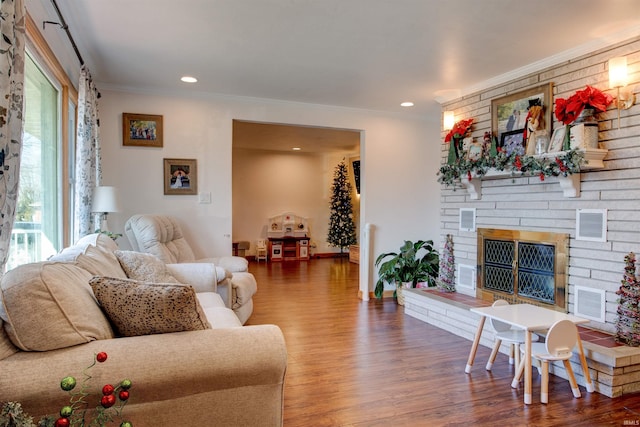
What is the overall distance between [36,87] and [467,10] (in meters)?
2.78

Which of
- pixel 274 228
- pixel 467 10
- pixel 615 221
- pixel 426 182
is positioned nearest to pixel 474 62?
pixel 467 10

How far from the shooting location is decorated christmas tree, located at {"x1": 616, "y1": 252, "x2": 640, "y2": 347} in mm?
2646

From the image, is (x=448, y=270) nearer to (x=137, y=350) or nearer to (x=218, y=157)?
(x=218, y=157)

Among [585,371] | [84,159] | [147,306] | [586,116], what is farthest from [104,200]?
[586,116]

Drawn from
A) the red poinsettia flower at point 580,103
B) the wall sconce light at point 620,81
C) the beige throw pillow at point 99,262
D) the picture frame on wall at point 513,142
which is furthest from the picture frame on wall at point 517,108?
the beige throw pillow at point 99,262

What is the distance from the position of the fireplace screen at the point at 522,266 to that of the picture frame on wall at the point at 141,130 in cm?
357

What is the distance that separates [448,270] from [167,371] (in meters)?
3.58

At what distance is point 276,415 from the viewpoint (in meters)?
1.54

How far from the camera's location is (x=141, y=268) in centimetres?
253

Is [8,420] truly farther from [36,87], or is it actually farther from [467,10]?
[467,10]

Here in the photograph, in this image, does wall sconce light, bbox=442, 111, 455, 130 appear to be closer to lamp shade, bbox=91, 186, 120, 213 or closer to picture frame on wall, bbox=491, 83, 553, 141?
picture frame on wall, bbox=491, 83, 553, 141

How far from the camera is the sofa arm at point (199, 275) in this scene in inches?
128

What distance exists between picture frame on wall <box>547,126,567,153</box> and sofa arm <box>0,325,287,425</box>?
2778 mm

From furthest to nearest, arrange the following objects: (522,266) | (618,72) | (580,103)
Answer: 1. (522,266)
2. (580,103)
3. (618,72)
